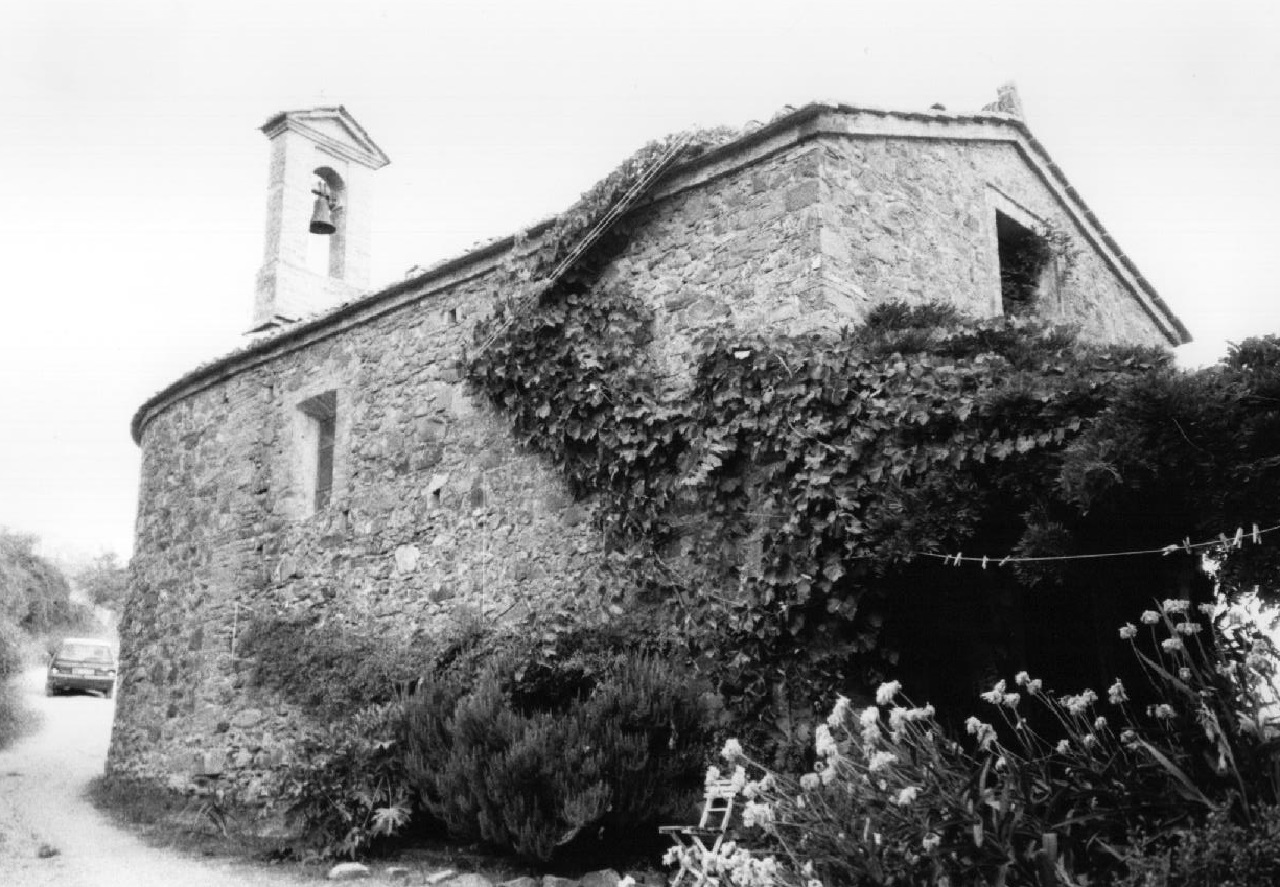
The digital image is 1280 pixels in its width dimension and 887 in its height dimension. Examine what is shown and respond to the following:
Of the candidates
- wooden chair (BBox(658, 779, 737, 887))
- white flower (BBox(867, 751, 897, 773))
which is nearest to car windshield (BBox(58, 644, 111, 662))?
wooden chair (BBox(658, 779, 737, 887))

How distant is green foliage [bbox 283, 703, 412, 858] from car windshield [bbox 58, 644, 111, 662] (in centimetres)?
1893

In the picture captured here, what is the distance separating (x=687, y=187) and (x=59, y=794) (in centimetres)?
982

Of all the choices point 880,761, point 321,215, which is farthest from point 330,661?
point 880,761

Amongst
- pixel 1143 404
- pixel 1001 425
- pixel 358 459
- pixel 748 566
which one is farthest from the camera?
pixel 358 459

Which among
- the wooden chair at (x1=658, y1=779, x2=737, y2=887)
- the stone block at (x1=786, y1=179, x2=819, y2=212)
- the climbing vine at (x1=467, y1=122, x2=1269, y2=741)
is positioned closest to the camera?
the wooden chair at (x1=658, y1=779, x2=737, y2=887)

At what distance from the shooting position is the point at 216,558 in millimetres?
11883

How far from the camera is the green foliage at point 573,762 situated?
21.2 feet

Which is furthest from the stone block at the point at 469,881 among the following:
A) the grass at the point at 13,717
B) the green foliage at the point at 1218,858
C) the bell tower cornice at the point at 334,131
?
the grass at the point at 13,717

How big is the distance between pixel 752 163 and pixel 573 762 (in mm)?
4401

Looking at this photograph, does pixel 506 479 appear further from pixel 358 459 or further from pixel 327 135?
pixel 327 135

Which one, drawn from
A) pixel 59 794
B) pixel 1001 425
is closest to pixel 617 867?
pixel 1001 425

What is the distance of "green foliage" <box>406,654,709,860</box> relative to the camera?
645 cm

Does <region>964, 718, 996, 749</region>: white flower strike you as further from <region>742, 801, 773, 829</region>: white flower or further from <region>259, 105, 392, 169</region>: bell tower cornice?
<region>259, 105, 392, 169</region>: bell tower cornice

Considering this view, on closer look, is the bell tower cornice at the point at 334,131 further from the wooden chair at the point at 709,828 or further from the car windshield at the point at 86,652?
the car windshield at the point at 86,652
